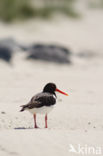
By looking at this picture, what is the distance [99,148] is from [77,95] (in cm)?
633

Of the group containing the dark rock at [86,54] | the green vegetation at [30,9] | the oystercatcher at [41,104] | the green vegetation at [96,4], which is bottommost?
the oystercatcher at [41,104]

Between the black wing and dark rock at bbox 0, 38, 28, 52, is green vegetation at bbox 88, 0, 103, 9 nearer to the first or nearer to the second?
dark rock at bbox 0, 38, 28, 52

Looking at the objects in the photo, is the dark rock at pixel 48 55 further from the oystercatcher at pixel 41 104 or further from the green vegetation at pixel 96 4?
the green vegetation at pixel 96 4

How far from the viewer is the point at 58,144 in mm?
6879

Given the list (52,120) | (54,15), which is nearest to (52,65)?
(52,120)

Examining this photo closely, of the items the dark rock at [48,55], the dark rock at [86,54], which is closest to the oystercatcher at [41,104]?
the dark rock at [48,55]

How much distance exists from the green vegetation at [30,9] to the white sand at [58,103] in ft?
19.9

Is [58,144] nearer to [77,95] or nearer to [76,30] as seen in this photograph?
[77,95]

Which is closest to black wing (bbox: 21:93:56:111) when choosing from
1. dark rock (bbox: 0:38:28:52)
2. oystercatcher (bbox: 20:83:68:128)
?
oystercatcher (bbox: 20:83:68:128)

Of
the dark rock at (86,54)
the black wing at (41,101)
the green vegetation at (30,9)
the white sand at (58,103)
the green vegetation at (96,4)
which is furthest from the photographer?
the green vegetation at (96,4)

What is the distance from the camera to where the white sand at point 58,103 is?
6.86 meters

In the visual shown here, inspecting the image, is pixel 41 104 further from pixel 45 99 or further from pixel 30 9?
pixel 30 9

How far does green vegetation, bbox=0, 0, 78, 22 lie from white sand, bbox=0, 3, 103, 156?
6069 mm

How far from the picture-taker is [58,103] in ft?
37.4
